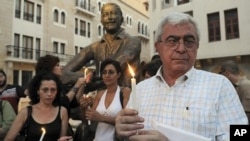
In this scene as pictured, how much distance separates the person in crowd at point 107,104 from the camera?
2.99m

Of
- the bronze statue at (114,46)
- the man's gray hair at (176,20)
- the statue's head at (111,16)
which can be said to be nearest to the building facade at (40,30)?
the bronze statue at (114,46)

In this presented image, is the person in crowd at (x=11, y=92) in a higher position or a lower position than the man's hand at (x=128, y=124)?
higher

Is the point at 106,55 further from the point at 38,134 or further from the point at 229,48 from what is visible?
the point at 229,48

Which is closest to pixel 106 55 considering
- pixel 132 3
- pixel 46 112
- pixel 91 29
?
pixel 46 112

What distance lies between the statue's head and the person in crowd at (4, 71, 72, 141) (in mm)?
1369

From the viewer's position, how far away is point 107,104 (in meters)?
3.23

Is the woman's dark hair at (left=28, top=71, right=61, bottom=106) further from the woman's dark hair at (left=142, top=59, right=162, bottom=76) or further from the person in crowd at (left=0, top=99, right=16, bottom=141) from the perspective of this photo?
the woman's dark hair at (left=142, top=59, right=162, bottom=76)

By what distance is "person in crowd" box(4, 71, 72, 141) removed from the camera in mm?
3059

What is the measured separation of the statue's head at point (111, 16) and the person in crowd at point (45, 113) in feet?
4.49

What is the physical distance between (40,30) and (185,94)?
92.0 feet

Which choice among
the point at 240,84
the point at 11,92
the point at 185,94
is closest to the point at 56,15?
the point at 11,92

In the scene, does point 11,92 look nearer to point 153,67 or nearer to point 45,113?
point 45,113

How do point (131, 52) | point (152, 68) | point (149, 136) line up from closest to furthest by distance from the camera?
point (149, 136) → point (152, 68) → point (131, 52)

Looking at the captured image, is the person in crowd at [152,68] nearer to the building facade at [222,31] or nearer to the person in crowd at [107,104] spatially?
the person in crowd at [107,104]
